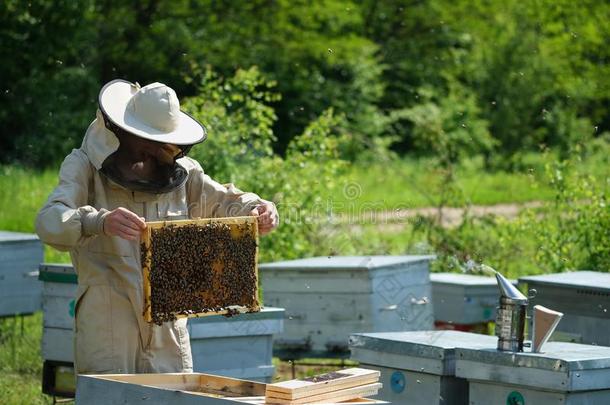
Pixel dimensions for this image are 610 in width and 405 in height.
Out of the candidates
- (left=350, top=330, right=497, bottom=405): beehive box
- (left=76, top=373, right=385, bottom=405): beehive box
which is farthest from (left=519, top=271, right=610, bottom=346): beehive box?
(left=76, top=373, right=385, bottom=405): beehive box

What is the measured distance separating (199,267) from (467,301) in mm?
3180

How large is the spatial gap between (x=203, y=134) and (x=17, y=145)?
13.1 metres

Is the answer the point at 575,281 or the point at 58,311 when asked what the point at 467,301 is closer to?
the point at 575,281

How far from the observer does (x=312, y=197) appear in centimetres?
861

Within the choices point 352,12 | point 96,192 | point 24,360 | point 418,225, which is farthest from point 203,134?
point 352,12

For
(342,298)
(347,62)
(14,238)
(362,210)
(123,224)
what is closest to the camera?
(123,224)

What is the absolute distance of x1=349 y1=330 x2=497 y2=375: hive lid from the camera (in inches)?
167

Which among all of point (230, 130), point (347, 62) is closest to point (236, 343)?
point (230, 130)

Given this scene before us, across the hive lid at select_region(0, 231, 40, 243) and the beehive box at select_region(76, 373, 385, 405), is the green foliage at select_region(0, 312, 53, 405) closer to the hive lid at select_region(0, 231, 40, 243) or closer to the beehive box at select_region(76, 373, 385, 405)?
the hive lid at select_region(0, 231, 40, 243)

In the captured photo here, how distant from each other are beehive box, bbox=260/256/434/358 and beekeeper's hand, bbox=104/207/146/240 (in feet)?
8.92

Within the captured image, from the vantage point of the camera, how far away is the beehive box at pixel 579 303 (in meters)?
5.22

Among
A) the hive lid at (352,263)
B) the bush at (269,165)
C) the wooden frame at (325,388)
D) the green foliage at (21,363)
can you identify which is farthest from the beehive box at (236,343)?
the bush at (269,165)

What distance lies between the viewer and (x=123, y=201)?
3910 mm

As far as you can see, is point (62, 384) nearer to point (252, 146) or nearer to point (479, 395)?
point (479, 395)
